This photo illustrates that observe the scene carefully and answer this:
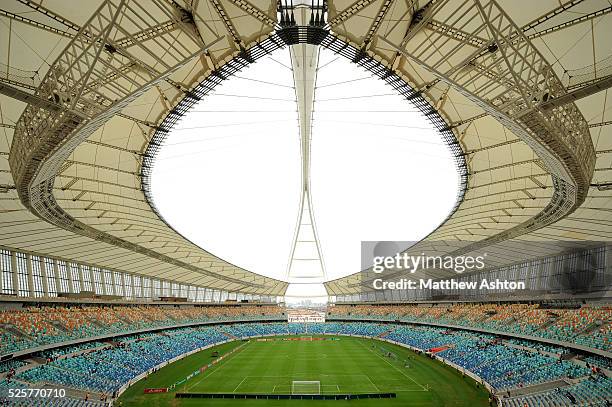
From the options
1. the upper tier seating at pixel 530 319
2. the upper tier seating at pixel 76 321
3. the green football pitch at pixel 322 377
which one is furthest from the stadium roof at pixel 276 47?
the green football pitch at pixel 322 377

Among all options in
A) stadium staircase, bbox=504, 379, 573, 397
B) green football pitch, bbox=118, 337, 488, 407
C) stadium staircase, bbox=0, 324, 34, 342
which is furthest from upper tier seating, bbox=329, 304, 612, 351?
stadium staircase, bbox=0, 324, 34, 342

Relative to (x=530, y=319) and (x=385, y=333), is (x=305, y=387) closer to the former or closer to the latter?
(x=530, y=319)

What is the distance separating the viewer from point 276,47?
64.5ft

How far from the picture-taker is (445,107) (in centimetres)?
2358

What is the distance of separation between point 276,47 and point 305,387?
28257 mm

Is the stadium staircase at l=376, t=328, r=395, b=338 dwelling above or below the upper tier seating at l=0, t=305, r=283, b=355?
below

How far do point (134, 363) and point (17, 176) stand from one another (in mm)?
27561

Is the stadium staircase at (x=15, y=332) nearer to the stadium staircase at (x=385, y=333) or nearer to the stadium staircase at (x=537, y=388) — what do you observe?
the stadium staircase at (x=537, y=388)

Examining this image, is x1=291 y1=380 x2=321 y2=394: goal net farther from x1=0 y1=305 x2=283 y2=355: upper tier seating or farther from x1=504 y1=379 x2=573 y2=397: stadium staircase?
x1=0 y1=305 x2=283 y2=355: upper tier seating

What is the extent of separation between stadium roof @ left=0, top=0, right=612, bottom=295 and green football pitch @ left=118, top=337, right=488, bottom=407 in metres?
14.7

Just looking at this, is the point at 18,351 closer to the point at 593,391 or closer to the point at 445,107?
the point at 445,107

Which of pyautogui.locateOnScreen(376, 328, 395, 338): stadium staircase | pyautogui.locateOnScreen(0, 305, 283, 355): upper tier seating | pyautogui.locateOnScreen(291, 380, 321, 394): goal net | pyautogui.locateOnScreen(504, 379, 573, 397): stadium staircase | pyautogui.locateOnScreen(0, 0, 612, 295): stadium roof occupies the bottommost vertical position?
pyautogui.locateOnScreen(376, 328, 395, 338): stadium staircase

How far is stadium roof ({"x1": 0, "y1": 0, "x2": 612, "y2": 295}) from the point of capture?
14.7m

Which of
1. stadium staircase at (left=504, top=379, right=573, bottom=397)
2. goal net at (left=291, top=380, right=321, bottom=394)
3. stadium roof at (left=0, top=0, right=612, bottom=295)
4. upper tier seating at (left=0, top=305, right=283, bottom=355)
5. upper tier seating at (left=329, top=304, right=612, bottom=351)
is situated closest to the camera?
stadium roof at (left=0, top=0, right=612, bottom=295)
